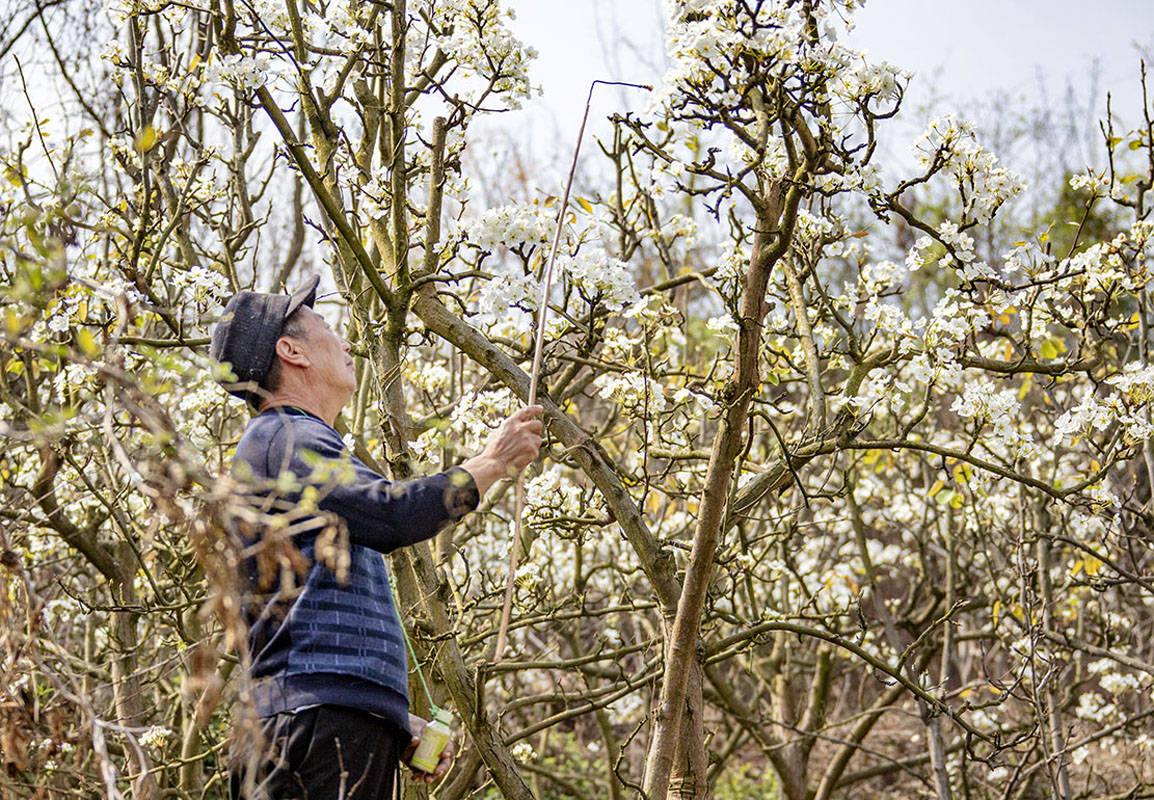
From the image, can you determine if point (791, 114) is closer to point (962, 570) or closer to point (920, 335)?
point (920, 335)

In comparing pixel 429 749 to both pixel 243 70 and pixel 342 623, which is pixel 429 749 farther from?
pixel 243 70

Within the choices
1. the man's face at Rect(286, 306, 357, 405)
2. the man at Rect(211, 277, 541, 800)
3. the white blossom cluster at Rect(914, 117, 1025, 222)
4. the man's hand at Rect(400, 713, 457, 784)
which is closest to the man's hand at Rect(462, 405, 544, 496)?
the man at Rect(211, 277, 541, 800)

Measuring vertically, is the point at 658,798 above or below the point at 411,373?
below

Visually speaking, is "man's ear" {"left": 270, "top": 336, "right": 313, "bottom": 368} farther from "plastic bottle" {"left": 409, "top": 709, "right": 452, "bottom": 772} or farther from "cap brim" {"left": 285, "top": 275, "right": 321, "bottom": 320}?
"plastic bottle" {"left": 409, "top": 709, "right": 452, "bottom": 772}

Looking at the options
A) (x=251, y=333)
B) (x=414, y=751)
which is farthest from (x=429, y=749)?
(x=251, y=333)

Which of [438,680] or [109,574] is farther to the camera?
[109,574]

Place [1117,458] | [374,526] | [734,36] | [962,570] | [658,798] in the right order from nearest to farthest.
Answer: [374,526] → [734,36] → [658,798] → [1117,458] → [962,570]

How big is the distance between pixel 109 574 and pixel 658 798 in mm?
3025

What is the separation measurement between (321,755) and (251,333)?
0.94 meters

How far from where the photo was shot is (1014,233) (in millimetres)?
11961

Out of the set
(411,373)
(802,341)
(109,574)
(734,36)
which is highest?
(411,373)

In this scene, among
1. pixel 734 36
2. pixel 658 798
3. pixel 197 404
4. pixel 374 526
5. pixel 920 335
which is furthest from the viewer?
pixel 197 404

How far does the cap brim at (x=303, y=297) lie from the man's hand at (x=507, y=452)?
601mm

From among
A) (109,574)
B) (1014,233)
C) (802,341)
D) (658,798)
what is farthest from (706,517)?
(1014,233)
